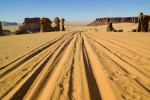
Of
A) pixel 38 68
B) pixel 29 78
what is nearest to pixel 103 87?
pixel 29 78

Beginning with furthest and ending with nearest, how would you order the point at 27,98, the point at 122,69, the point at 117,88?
the point at 122,69
the point at 117,88
the point at 27,98

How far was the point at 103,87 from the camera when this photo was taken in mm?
6246

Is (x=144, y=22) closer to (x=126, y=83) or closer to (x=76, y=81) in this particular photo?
(x=126, y=83)

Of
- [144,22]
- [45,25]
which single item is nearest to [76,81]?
[144,22]

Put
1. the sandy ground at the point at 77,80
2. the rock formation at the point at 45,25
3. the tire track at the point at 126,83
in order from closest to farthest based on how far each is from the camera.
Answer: the tire track at the point at 126,83 → the sandy ground at the point at 77,80 → the rock formation at the point at 45,25

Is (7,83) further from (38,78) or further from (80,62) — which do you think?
(80,62)

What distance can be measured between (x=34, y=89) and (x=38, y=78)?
117 cm

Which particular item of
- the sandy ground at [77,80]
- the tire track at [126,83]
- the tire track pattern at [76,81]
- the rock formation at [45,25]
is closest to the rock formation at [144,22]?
the rock formation at [45,25]

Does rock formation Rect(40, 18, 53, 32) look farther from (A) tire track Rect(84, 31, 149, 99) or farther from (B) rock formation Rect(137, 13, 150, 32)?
(A) tire track Rect(84, 31, 149, 99)

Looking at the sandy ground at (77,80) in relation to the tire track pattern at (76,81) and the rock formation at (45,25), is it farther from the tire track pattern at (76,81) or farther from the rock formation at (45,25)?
the rock formation at (45,25)

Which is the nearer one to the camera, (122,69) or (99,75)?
(99,75)

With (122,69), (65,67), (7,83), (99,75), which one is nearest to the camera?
(7,83)

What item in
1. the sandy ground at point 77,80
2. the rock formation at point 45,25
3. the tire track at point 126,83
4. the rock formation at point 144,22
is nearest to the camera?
the tire track at point 126,83

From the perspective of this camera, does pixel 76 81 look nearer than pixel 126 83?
No
